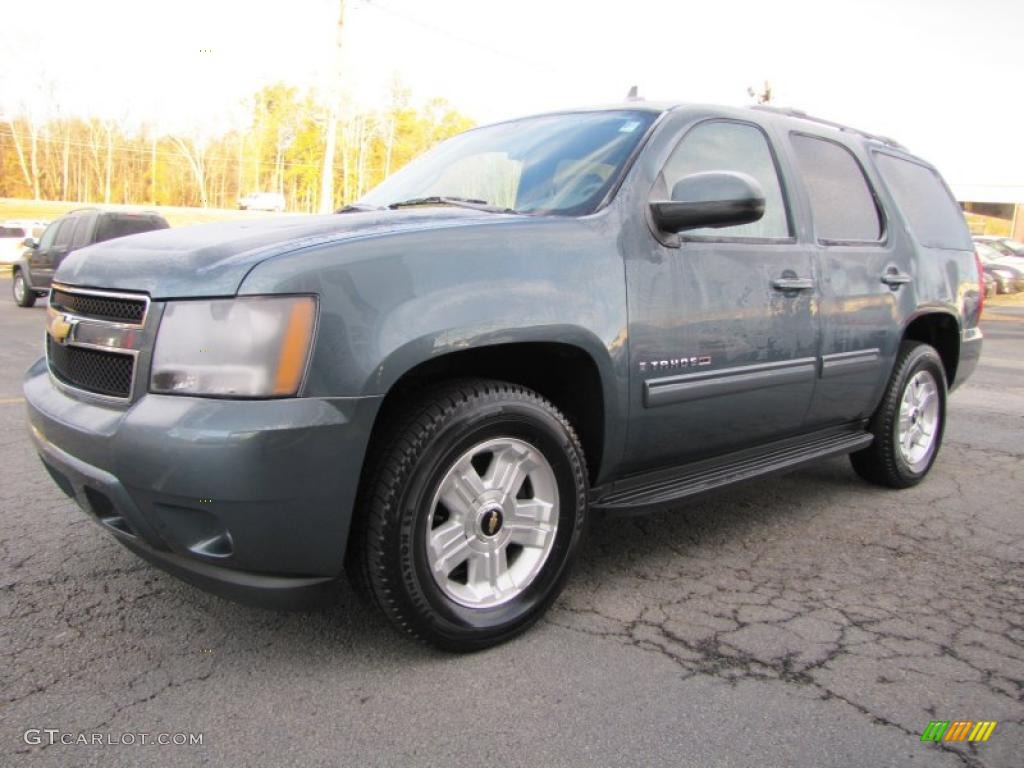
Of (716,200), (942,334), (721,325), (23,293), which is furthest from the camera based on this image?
(23,293)

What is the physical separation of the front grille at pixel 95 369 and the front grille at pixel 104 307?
0.11 m

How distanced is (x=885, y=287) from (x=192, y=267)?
3.26m

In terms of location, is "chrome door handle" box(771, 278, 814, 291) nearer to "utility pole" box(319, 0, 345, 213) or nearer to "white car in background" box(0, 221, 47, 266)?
"utility pole" box(319, 0, 345, 213)

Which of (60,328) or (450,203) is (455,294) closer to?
(450,203)

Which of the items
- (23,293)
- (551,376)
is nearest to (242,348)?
(551,376)

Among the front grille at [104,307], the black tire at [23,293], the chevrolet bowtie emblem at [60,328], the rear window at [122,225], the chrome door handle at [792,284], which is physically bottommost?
the black tire at [23,293]

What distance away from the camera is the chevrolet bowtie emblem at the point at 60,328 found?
2.64 metres

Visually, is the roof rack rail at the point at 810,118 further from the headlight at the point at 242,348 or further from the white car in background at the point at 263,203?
the white car in background at the point at 263,203

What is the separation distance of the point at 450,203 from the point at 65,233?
14633 mm

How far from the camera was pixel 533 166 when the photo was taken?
11.1 ft

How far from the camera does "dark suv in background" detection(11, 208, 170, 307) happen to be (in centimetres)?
1482

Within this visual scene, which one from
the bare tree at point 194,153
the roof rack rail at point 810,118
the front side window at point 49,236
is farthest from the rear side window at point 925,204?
the bare tree at point 194,153

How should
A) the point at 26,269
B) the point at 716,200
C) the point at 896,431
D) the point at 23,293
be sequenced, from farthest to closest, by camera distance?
1. the point at 23,293
2. the point at 26,269
3. the point at 896,431
4. the point at 716,200

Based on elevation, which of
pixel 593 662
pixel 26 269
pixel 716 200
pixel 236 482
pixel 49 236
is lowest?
pixel 26 269
